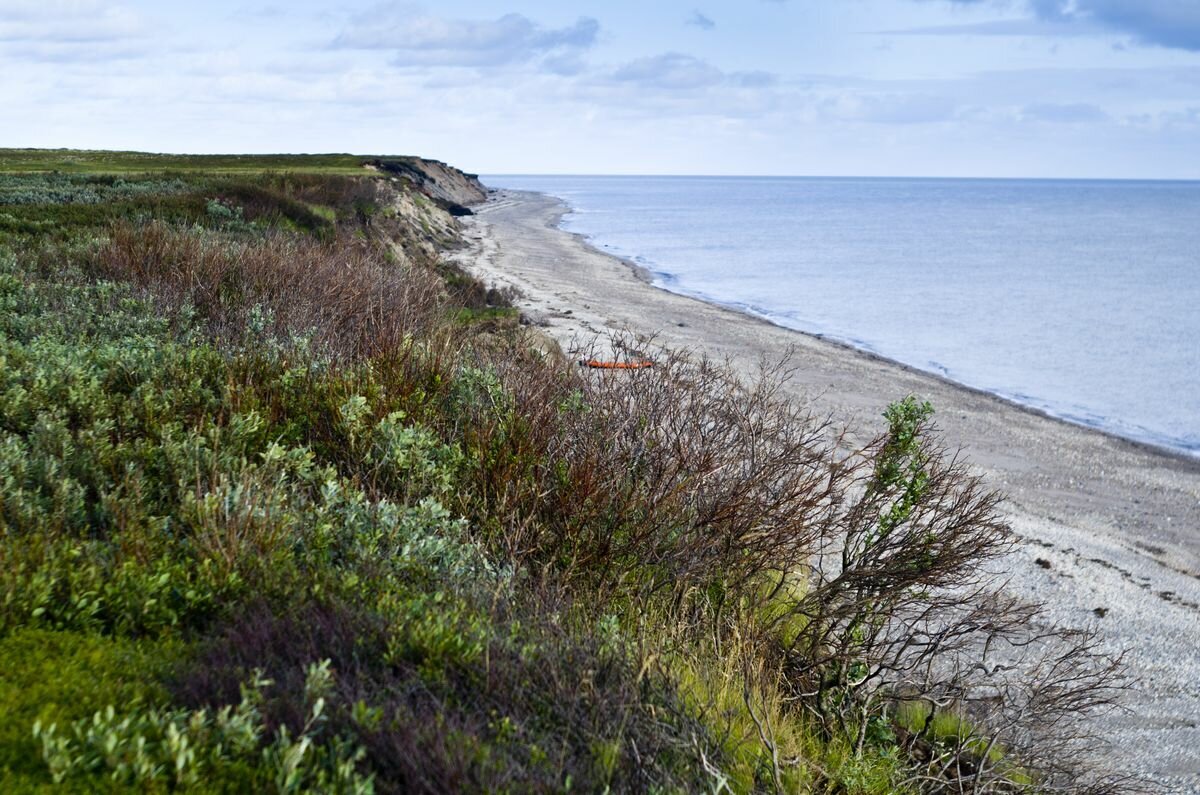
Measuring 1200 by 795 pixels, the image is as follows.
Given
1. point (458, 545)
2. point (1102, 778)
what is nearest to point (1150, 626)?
point (1102, 778)

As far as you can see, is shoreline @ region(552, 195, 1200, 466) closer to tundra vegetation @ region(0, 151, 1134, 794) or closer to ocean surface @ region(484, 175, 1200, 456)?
ocean surface @ region(484, 175, 1200, 456)

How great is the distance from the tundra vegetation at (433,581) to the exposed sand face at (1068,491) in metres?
1.02

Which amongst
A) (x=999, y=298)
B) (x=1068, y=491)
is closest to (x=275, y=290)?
(x=1068, y=491)

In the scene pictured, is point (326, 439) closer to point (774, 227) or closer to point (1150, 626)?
point (1150, 626)

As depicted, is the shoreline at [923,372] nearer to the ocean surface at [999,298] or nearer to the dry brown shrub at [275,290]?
the ocean surface at [999,298]

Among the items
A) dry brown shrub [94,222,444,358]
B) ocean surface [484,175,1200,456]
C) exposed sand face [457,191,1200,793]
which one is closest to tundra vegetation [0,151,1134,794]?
dry brown shrub [94,222,444,358]

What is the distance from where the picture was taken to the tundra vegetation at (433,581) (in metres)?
3.05

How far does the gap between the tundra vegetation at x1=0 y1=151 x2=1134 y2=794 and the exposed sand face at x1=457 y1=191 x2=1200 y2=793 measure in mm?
1023

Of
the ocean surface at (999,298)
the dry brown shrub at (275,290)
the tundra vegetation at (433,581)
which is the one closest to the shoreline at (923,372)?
the ocean surface at (999,298)

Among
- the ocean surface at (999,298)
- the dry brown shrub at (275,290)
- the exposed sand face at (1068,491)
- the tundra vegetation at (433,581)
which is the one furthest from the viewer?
the ocean surface at (999,298)

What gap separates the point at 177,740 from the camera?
268cm

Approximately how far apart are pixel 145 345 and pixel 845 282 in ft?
136

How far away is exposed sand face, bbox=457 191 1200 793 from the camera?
28.7 ft

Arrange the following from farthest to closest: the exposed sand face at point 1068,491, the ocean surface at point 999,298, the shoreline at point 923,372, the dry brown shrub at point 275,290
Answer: the ocean surface at point 999,298
the shoreline at point 923,372
the exposed sand face at point 1068,491
the dry brown shrub at point 275,290
